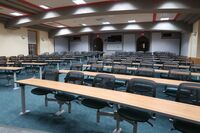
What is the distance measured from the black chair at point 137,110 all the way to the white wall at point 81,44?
55.6ft

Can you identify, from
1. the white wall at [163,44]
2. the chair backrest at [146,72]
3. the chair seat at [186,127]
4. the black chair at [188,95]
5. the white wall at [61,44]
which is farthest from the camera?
the white wall at [61,44]

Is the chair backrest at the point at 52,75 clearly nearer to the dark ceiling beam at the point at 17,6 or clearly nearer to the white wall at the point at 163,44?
the dark ceiling beam at the point at 17,6

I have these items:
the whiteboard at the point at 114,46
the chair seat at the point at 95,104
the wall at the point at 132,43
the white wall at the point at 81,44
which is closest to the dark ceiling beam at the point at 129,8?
the chair seat at the point at 95,104

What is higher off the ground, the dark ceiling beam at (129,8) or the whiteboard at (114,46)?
the dark ceiling beam at (129,8)

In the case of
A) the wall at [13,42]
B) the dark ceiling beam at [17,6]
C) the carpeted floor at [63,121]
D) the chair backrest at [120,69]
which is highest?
the dark ceiling beam at [17,6]

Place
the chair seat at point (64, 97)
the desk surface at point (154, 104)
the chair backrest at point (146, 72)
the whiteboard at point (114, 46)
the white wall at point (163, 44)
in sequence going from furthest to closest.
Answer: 1. the whiteboard at point (114, 46)
2. the white wall at point (163, 44)
3. the chair backrest at point (146, 72)
4. the chair seat at point (64, 97)
5. the desk surface at point (154, 104)

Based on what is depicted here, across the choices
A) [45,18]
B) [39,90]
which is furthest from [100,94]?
[45,18]

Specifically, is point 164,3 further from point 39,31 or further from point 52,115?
point 39,31

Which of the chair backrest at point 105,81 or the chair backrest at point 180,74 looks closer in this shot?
the chair backrest at point 105,81

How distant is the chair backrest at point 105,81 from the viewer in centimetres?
307

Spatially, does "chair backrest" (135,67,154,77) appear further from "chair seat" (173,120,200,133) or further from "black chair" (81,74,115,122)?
"chair seat" (173,120,200,133)

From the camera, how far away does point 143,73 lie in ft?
14.2

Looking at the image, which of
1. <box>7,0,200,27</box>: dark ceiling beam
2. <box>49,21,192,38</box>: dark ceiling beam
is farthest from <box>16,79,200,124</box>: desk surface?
<box>49,21,192,38</box>: dark ceiling beam

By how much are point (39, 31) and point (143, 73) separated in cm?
1275
